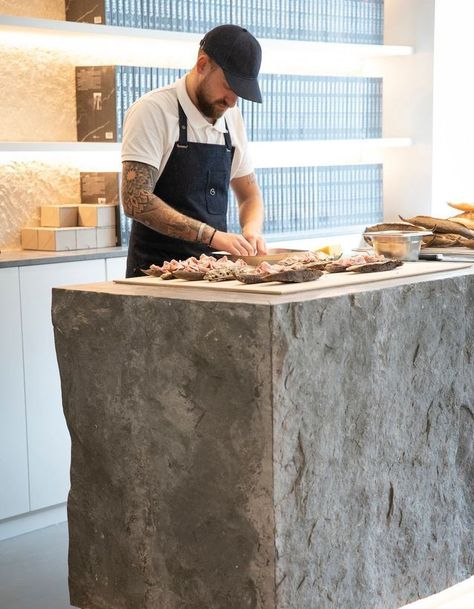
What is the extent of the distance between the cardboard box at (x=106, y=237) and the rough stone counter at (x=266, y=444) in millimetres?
1766

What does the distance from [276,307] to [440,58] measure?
3895mm

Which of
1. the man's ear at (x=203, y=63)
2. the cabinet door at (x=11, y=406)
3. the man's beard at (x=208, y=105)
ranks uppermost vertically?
the man's ear at (x=203, y=63)

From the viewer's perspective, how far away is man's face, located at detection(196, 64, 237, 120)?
329 centimetres

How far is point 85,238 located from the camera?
4.38 meters

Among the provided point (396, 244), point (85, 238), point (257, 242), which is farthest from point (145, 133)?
point (85, 238)

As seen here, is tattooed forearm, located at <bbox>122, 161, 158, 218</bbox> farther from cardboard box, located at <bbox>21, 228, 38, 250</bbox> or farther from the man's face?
cardboard box, located at <bbox>21, 228, 38, 250</bbox>

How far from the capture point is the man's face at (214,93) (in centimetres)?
329

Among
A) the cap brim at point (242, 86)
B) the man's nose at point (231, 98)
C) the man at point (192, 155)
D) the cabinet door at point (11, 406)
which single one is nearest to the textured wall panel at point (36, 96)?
the cabinet door at point (11, 406)

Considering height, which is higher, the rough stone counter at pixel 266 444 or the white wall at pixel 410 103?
the white wall at pixel 410 103

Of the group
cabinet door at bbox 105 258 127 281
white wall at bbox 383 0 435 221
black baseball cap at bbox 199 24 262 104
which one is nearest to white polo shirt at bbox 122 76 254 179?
black baseball cap at bbox 199 24 262 104

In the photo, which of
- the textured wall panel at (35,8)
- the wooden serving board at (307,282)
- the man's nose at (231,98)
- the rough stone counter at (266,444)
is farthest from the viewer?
the textured wall panel at (35,8)

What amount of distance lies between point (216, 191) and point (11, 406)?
1.12m

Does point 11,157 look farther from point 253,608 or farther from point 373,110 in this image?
point 253,608

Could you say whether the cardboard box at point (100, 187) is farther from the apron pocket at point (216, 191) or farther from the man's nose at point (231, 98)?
the man's nose at point (231, 98)
